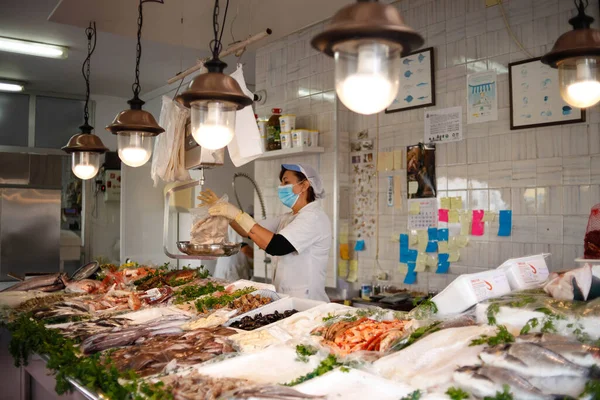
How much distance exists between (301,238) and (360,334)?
1765 mm

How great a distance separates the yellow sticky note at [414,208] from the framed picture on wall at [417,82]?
884 mm

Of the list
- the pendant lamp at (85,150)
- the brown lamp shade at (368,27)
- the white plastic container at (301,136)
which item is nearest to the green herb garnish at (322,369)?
the brown lamp shade at (368,27)

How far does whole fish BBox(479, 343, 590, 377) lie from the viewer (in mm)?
1906

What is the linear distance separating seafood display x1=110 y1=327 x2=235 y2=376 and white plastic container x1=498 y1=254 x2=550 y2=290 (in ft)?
4.98

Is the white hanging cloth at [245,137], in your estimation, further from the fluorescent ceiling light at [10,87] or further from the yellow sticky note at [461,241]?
the fluorescent ceiling light at [10,87]

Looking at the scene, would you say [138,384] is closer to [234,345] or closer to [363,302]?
[234,345]

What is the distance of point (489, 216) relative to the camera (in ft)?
14.6

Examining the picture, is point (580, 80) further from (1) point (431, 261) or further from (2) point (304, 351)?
(1) point (431, 261)

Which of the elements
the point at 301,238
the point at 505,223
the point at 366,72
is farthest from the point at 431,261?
the point at 366,72

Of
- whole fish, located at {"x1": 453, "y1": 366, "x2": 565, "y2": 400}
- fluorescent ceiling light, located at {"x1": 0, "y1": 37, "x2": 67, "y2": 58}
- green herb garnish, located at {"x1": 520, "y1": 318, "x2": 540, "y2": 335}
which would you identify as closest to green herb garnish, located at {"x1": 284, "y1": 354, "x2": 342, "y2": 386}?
whole fish, located at {"x1": 453, "y1": 366, "x2": 565, "y2": 400}

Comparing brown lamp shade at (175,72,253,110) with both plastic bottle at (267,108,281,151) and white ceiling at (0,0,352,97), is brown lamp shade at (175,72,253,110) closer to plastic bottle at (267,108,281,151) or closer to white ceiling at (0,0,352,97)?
white ceiling at (0,0,352,97)

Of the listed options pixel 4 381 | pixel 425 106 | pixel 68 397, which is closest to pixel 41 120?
pixel 4 381

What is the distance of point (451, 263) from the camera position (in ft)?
15.5

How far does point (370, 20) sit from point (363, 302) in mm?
3799
